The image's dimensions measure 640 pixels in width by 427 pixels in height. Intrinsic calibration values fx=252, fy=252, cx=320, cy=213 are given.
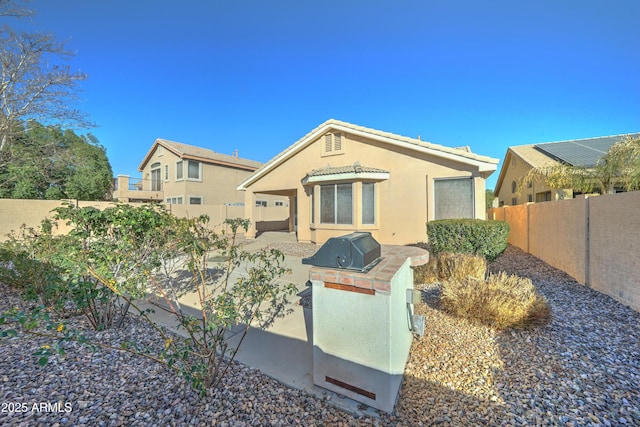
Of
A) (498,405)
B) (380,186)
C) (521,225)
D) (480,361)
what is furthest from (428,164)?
(498,405)

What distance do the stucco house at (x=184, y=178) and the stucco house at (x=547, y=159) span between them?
20.8 meters

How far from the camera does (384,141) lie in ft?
37.3

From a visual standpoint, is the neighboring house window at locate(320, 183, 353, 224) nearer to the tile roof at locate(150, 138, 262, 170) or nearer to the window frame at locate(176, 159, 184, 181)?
the tile roof at locate(150, 138, 262, 170)

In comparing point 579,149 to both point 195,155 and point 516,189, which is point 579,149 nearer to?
point 516,189

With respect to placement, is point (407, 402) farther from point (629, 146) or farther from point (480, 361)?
point (629, 146)

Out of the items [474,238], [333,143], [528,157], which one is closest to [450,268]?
[474,238]

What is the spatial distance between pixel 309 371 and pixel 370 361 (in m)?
0.90

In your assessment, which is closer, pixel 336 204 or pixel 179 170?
pixel 336 204

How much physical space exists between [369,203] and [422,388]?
920 cm

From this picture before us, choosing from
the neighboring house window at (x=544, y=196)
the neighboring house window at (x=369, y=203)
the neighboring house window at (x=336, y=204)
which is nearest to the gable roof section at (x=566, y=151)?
the neighboring house window at (x=544, y=196)

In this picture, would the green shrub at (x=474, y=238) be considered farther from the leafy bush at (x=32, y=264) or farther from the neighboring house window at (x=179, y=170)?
the neighboring house window at (x=179, y=170)

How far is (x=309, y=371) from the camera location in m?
2.89

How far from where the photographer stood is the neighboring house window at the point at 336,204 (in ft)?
37.9

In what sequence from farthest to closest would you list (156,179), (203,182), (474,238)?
(156,179), (203,182), (474,238)
